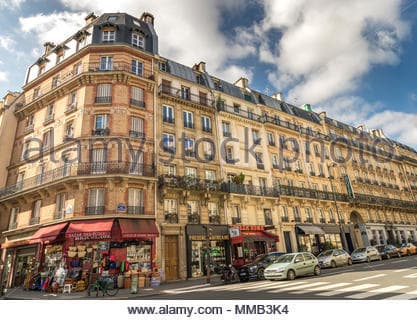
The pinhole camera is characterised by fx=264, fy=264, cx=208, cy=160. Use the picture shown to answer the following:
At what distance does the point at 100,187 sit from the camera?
17594 mm

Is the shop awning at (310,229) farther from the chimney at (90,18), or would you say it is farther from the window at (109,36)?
the chimney at (90,18)

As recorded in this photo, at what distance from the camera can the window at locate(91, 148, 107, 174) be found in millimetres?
17719

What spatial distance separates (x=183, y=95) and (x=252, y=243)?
1426 centimetres

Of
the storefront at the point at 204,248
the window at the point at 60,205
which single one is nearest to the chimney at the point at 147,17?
the window at the point at 60,205

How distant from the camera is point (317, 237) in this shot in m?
27.1

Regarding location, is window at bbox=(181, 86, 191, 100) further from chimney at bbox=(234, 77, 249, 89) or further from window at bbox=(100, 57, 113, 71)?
chimney at bbox=(234, 77, 249, 89)

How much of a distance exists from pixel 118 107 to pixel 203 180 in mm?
8500

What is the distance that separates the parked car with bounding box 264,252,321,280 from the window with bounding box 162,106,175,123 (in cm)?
1388

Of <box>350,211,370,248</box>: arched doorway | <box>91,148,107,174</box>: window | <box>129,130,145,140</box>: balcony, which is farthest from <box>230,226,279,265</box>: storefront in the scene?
<box>350,211,370,248</box>: arched doorway

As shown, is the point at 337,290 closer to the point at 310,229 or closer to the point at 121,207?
the point at 121,207

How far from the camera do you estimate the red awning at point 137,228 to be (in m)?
15.9

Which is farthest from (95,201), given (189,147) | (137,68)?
(137,68)

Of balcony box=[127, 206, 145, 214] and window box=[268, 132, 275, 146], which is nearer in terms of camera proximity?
balcony box=[127, 206, 145, 214]

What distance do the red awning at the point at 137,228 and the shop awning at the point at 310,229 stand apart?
48.8 feet
